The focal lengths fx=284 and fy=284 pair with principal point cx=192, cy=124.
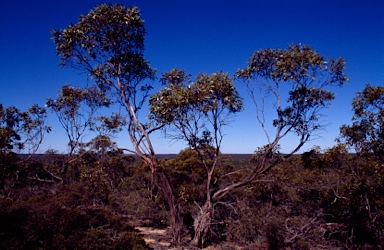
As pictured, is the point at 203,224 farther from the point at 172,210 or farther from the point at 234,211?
the point at 234,211

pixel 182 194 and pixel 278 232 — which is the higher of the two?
pixel 182 194

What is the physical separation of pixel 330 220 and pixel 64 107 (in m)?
19.9

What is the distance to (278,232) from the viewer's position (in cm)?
1208

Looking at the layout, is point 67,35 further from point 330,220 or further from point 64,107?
point 330,220

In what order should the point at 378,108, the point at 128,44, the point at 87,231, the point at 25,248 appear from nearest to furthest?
the point at 25,248 < the point at 87,231 < the point at 378,108 < the point at 128,44

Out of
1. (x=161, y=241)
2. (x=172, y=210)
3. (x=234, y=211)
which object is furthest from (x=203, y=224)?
(x=161, y=241)

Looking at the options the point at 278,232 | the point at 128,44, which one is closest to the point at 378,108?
the point at 278,232

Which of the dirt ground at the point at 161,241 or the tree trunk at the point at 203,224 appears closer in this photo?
the tree trunk at the point at 203,224

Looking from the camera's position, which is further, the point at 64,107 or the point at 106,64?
the point at 64,107

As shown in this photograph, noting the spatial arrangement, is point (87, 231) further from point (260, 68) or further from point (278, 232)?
point (260, 68)

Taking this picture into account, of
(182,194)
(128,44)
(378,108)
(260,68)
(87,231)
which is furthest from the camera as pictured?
(182,194)

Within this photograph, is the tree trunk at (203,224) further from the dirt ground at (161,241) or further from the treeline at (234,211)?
the dirt ground at (161,241)

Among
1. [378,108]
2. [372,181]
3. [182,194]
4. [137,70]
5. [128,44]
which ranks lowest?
[182,194]

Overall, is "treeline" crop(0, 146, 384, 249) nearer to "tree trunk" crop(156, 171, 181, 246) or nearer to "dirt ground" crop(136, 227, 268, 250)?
"dirt ground" crop(136, 227, 268, 250)
